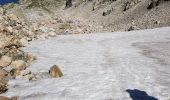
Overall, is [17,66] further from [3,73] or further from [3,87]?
[3,87]

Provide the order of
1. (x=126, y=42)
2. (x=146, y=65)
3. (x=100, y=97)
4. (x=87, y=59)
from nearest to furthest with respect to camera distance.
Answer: (x=100, y=97) < (x=146, y=65) < (x=87, y=59) < (x=126, y=42)

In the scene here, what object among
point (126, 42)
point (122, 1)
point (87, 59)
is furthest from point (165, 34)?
point (122, 1)

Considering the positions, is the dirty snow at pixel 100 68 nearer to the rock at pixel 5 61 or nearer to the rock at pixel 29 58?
the rock at pixel 29 58

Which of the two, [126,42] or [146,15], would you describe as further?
[146,15]

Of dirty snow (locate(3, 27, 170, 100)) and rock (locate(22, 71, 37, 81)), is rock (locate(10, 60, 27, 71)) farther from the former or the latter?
rock (locate(22, 71, 37, 81))

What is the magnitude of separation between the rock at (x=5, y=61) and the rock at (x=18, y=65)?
44 centimetres

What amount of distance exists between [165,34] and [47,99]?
1792cm

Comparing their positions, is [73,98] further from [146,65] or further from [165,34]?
[165,34]

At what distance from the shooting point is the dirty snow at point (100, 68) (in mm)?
14828

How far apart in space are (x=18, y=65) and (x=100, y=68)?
4.34 metres

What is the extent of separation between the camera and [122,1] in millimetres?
64625

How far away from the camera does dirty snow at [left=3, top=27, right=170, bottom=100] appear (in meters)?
14.8

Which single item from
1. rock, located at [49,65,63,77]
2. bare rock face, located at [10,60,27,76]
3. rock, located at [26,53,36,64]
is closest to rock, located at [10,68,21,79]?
bare rock face, located at [10,60,27,76]

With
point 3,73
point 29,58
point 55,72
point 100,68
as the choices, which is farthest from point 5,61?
point 100,68
